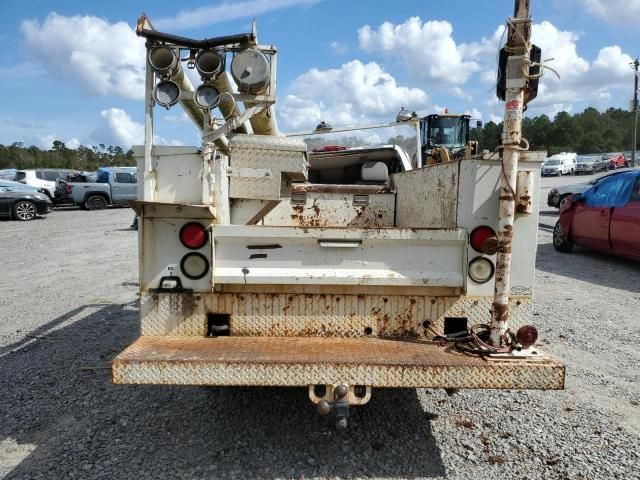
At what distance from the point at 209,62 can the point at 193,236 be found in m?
0.97

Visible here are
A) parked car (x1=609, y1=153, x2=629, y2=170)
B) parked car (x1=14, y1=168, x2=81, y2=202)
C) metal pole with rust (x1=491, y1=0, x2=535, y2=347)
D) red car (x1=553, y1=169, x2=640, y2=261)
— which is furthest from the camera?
parked car (x1=609, y1=153, x2=629, y2=170)

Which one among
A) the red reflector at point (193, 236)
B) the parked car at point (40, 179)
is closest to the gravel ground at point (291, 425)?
the red reflector at point (193, 236)

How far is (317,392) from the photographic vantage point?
2.56 meters

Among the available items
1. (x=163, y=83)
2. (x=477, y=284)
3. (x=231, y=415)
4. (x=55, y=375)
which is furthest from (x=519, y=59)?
(x=55, y=375)

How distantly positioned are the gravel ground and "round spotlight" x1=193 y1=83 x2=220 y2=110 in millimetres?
1895

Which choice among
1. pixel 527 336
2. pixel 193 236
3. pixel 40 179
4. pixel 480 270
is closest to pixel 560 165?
pixel 40 179

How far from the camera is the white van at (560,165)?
4325cm

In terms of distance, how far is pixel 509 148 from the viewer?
2596 mm

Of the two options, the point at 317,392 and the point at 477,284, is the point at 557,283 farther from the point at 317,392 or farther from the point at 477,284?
the point at 317,392

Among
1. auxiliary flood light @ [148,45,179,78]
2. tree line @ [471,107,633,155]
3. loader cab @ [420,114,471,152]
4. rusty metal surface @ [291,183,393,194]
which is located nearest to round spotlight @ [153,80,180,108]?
auxiliary flood light @ [148,45,179,78]

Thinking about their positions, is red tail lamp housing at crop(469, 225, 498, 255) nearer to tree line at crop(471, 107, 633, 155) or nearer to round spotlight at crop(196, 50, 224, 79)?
round spotlight at crop(196, 50, 224, 79)

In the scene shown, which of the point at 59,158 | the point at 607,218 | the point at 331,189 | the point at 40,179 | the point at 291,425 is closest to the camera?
the point at 291,425

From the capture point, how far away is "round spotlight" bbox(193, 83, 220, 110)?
269 centimetres

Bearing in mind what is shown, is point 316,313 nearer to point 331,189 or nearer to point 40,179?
point 331,189
